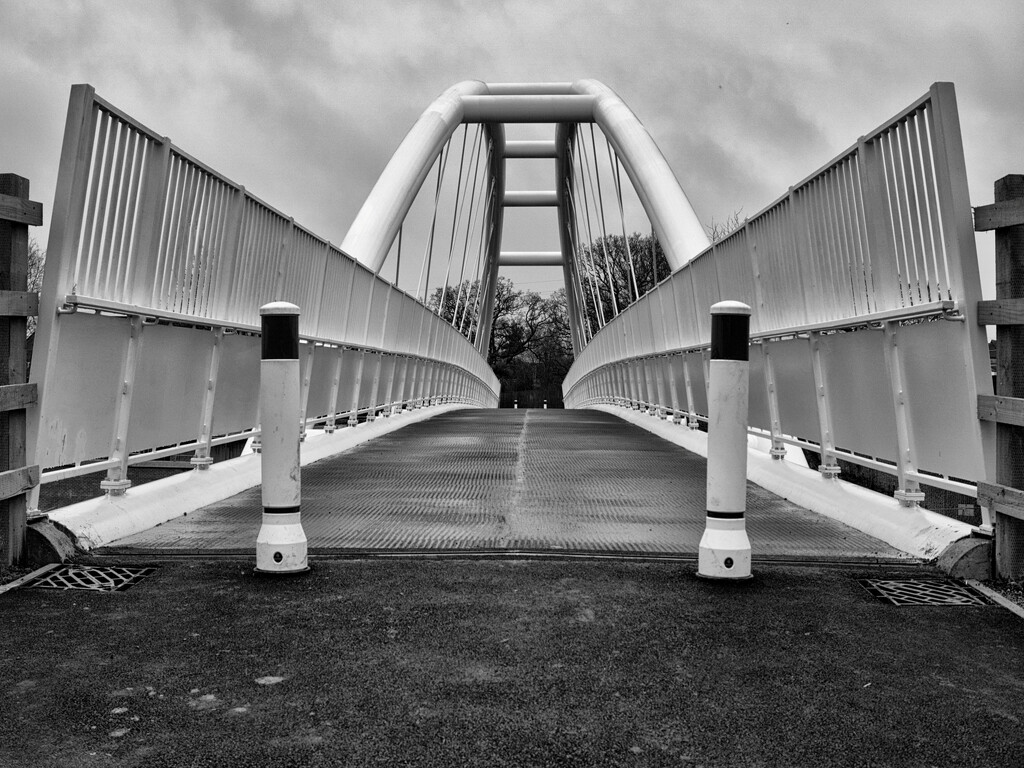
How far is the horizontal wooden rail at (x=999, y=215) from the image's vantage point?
4.15 meters

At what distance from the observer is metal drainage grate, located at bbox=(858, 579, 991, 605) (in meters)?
3.97

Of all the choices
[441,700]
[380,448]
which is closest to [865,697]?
[441,700]

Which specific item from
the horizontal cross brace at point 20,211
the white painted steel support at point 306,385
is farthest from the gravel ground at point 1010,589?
the white painted steel support at point 306,385

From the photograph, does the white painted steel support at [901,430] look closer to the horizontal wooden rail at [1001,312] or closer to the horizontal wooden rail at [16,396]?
the horizontal wooden rail at [1001,312]

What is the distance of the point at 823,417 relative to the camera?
21.5ft

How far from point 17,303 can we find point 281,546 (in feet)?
5.03

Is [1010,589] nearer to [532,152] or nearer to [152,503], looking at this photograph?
[152,503]

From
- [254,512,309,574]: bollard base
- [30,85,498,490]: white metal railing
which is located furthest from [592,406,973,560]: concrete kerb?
[30,85,498,490]: white metal railing

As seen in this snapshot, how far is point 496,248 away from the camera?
5025cm

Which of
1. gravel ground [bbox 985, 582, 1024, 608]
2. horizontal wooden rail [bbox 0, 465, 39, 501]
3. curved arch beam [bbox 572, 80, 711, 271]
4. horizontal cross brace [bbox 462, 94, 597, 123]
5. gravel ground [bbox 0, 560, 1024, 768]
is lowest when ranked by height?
gravel ground [bbox 0, 560, 1024, 768]

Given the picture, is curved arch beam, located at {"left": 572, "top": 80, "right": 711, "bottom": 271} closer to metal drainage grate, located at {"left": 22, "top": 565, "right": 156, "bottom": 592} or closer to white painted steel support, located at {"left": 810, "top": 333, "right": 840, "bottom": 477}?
white painted steel support, located at {"left": 810, "top": 333, "right": 840, "bottom": 477}

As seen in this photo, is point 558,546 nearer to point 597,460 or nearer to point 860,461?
point 860,461

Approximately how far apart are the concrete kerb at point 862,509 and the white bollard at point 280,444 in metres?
2.92

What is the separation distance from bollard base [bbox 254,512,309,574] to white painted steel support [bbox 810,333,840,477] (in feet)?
11.7
